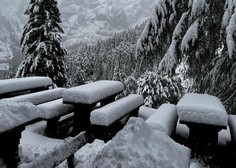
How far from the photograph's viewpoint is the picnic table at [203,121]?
3.14 meters

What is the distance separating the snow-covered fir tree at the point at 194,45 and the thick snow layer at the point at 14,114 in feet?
9.16

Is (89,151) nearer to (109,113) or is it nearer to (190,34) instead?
(109,113)

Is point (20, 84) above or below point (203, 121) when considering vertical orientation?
above

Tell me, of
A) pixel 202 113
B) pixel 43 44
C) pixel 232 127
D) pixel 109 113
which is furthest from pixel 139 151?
pixel 43 44

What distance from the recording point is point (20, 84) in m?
4.95

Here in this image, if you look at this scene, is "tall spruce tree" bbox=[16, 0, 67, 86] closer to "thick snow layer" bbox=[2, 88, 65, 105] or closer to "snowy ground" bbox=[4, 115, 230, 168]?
"thick snow layer" bbox=[2, 88, 65, 105]

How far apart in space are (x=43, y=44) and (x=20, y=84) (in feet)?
51.0

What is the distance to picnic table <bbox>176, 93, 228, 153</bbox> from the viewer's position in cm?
314

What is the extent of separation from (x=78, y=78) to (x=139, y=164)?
A: 77.1m

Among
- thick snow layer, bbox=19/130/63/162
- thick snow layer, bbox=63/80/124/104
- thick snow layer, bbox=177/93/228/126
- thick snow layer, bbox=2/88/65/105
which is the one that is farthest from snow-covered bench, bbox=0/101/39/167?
thick snow layer, bbox=2/88/65/105

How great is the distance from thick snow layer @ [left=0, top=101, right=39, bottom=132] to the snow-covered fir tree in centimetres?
279

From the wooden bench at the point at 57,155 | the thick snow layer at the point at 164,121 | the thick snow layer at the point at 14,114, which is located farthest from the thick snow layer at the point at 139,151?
the thick snow layer at the point at 164,121

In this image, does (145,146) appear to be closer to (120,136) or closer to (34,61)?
(120,136)

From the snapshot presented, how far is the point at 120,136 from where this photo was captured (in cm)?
142
